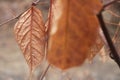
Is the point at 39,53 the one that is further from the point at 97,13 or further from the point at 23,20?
the point at 97,13

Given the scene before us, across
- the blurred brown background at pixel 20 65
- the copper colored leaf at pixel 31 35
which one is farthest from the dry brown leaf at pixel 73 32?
the blurred brown background at pixel 20 65

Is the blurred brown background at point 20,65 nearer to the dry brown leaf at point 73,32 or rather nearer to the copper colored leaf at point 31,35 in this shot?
the copper colored leaf at point 31,35

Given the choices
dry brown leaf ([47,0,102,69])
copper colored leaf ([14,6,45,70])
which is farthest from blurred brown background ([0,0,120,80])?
dry brown leaf ([47,0,102,69])

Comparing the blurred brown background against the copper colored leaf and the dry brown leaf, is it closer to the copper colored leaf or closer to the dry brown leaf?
the copper colored leaf

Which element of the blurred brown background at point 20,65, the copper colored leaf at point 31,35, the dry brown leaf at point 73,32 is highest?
the dry brown leaf at point 73,32

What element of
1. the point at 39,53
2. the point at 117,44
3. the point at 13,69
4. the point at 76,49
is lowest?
the point at 13,69

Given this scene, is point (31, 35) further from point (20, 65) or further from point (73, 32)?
point (20, 65)

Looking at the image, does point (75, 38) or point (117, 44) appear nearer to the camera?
point (75, 38)

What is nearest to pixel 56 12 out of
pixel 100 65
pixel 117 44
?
pixel 117 44

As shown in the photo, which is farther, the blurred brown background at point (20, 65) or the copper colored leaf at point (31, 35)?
the blurred brown background at point (20, 65)
